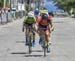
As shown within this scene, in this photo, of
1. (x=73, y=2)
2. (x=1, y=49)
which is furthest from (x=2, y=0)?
(x=1, y=49)

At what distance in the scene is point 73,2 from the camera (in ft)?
283

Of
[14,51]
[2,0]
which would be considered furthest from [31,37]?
[2,0]

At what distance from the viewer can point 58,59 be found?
16.2 metres

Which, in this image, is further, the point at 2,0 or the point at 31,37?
the point at 2,0

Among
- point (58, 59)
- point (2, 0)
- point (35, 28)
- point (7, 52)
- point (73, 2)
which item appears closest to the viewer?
point (58, 59)

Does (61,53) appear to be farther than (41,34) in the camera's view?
Yes

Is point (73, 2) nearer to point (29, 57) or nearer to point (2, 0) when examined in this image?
point (2, 0)

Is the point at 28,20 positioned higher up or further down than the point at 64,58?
higher up

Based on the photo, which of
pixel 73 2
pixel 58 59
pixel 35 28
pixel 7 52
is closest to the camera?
pixel 58 59

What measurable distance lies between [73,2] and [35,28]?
69214 millimetres

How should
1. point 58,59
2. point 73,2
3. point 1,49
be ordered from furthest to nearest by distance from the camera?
point 73,2 < point 1,49 < point 58,59

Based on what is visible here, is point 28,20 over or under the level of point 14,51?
over

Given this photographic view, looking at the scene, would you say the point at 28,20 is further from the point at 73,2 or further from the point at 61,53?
the point at 73,2

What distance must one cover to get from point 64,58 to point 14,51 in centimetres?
363
